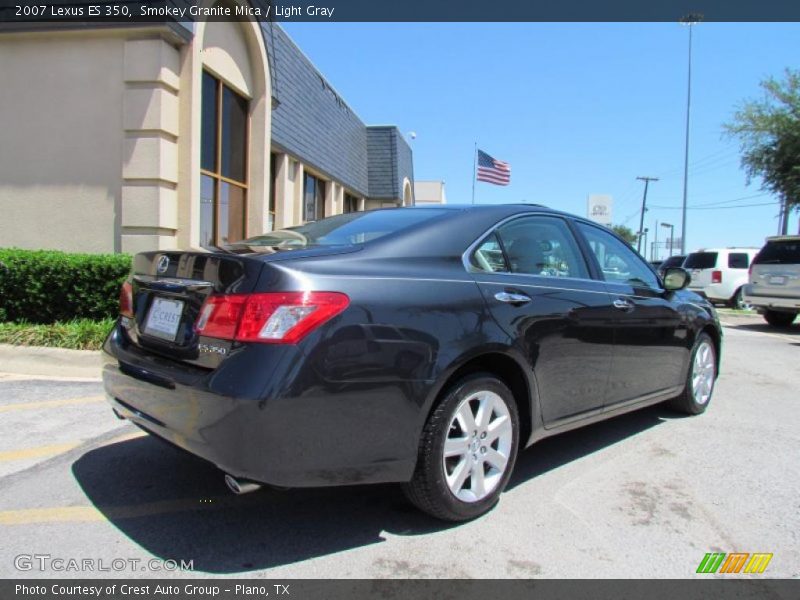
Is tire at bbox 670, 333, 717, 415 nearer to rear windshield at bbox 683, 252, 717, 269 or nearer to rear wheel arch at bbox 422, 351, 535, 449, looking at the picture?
rear wheel arch at bbox 422, 351, 535, 449

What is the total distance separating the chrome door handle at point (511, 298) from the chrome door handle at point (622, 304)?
100cm

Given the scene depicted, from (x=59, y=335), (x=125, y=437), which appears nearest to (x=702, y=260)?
(x=59, y=335)

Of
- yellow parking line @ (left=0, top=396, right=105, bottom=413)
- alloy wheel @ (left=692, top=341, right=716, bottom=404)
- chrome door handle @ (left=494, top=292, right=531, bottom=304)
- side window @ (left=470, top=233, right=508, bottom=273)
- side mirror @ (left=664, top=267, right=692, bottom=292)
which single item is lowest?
yellow parking line @ (left=0, top=396, right=105, bottom=413)

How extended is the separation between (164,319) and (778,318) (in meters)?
14.2

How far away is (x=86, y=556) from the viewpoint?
2555 mm

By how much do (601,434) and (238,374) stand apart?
3.15m

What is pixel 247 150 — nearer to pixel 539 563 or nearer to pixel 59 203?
pixel 59 203

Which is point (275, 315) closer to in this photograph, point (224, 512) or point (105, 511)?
point (224, 512)

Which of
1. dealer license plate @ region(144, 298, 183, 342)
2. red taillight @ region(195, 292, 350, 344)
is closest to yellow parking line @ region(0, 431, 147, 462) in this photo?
dealer license plate @ region(144, 298, 183, 342)

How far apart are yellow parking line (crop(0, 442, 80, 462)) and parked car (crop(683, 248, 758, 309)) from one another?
1732cm

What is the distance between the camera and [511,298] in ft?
10.1

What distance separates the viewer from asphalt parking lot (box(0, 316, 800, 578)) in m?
2.59

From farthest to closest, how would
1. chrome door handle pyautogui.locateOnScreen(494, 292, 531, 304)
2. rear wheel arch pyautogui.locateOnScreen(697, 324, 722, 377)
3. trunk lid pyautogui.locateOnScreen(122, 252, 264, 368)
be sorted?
rear wheel arch pyautogui.locateOnScreen(697, 324, 722, 377), chrome door handle pyautogui.locateOnScreen(494, 292, 531, 304), trunk lid pyautogui.locateOnScreen(122, 252, 264, 368)

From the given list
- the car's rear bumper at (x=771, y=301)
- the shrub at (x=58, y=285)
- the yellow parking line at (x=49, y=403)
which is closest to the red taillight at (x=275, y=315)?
the yellow parking line at (x=49, y=403)
